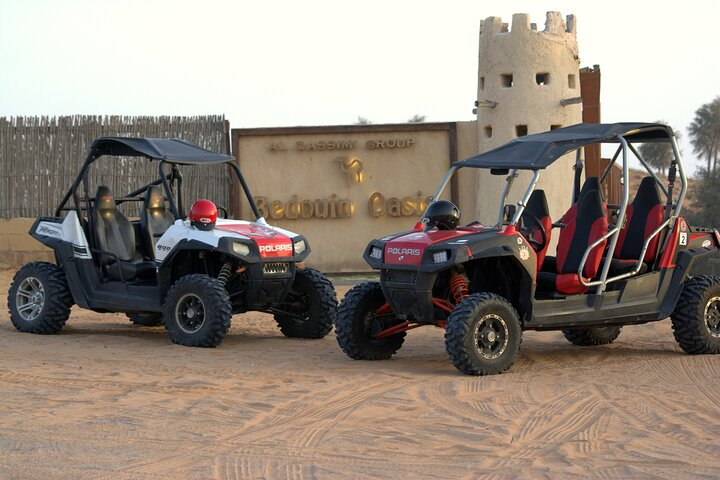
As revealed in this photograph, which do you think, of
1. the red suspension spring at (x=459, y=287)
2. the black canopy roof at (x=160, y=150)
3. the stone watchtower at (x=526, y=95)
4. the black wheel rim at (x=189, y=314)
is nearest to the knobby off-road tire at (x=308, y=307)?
the black wheel rim at (x=189, y=314)

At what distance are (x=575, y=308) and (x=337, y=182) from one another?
10.7m

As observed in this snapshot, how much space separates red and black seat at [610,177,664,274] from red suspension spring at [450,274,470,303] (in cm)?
169

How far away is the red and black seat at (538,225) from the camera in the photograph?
421 inches

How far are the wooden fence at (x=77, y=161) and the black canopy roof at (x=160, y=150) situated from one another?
7.51 meters

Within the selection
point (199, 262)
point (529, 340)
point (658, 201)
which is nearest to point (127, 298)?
point (199, 262)

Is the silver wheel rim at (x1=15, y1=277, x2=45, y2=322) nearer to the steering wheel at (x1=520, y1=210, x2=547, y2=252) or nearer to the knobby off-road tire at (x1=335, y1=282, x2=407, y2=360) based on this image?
the knobby off-road tire at (x1=335, y1=282, x2=407, y2=360)

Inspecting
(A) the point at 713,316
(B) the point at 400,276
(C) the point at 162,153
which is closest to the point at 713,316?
(A) the point at 713,316

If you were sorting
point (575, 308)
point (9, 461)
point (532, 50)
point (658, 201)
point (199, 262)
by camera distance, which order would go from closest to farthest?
point (9, 461) < point (575, 308) < point (658, 201) < point (199, 262) < point (532, 50)

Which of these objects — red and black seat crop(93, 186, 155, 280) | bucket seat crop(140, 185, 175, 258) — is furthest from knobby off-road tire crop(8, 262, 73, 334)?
bucket seat crop(140, 185, 175, 258)

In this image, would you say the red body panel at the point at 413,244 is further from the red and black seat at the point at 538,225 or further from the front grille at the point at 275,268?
the front grille at the point at 275,268

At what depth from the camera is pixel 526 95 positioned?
2045 cm

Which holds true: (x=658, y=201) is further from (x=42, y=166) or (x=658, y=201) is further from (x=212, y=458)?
(x=42, y=166)

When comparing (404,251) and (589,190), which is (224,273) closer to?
(404,251)

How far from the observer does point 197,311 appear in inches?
452
